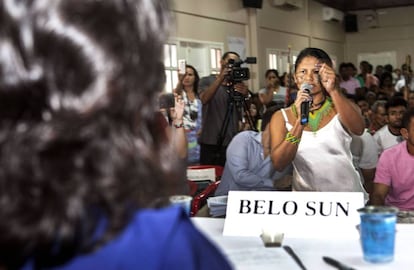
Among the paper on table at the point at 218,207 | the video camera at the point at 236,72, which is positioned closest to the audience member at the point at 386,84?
the video camera at the point at 236,72

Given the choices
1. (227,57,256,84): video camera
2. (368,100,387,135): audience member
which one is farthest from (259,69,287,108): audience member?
(227,57,256,84): video camera

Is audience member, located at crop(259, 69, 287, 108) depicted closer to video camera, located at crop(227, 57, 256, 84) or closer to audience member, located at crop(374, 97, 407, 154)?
audience member, located at crop(374, 97, 407, 154)

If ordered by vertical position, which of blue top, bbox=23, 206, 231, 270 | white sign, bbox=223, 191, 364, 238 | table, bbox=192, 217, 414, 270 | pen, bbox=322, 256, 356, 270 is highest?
blue top, bbox=23, 206, 231, 270

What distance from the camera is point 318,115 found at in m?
2.36

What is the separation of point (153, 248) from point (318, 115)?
181 cm

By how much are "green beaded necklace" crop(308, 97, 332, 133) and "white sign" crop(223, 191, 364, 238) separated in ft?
1.96

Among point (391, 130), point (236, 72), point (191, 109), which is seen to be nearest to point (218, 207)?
point (236, 72)

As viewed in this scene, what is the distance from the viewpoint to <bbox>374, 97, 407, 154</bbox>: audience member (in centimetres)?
404

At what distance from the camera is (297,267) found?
1453mm

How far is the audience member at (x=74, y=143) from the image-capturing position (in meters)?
0.60

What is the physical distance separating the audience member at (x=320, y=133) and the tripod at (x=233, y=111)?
181cm

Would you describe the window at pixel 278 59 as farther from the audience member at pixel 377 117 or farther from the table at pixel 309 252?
the table at pixel 309 252

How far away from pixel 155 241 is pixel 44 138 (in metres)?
0.15

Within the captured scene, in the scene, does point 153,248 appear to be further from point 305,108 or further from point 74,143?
point 305,108
